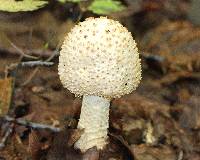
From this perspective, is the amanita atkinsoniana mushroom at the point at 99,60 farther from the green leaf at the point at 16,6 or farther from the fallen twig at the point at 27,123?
the fallen twig at the point at 27,123

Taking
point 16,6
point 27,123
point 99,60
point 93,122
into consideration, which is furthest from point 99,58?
point 27,123

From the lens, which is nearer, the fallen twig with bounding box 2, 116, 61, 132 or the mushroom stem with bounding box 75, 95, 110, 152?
the mushroom stem with bounding box 75, 95, 110, 152

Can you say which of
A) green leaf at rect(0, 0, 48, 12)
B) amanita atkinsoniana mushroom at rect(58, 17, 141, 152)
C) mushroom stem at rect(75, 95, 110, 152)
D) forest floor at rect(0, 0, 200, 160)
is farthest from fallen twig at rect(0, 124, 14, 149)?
green leaf at rect(0, 0, 48, 12)

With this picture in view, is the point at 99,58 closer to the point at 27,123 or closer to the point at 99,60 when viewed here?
the point at 99,60

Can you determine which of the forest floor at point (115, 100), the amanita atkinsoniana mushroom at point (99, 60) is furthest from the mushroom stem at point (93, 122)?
the amanita atkinsoniana mushroom at point (99, 60)

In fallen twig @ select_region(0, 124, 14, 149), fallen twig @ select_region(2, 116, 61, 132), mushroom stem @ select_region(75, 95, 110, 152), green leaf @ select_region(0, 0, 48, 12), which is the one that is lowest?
fallen twig @ select_region(0, 124, 14, 149)

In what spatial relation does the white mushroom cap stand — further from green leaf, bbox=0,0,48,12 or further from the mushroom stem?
green leaf, bbox=0,0,48,12

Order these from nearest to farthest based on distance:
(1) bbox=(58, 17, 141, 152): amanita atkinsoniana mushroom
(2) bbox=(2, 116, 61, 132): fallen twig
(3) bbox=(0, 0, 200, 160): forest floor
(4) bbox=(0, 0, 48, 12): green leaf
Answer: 1. (1) bbox=(58, 17, 141, 152): amanita atkinsoniana mushroom
2. (4) bbox=(0, 0, 48, 12): green leaf
3. (3) bbox=(0, 0, 200, 160): forest floor
4. (2) bbox=(2, 116, 61, 132): fallen twig

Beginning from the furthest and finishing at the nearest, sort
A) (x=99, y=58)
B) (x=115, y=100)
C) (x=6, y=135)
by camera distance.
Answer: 1. (x=115, y=100)
2. (x=6, y=135)
3. (x=99, y=58)
